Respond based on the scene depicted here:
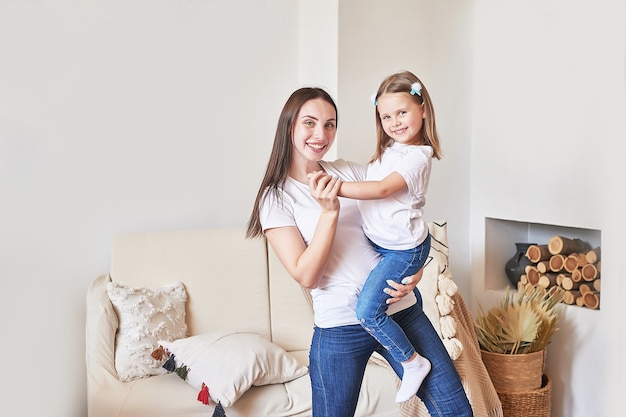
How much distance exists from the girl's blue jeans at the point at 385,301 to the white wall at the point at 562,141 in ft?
4.85

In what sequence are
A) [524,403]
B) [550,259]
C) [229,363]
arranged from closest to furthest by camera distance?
[229,363], [524,403], [550,259]

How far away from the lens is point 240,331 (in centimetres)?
298

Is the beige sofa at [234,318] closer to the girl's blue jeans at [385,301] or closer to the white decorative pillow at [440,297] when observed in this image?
the white decorative pillow at [440,297]

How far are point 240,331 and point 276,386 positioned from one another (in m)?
0.34

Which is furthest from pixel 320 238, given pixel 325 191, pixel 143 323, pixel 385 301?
pixel 143 323

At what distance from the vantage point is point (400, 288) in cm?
180

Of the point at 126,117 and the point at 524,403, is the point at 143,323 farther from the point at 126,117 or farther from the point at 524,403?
the point at 524,403

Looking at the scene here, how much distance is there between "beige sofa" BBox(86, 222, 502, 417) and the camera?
104 inches

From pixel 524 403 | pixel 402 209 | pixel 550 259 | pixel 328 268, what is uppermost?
pixel 402 209

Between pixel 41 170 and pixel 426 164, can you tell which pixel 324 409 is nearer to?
pixel 426 164

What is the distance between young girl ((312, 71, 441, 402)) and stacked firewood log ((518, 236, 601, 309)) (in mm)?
1615

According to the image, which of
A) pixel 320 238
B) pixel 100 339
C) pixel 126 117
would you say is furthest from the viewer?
pixel 126 117

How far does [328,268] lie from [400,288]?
0.19m

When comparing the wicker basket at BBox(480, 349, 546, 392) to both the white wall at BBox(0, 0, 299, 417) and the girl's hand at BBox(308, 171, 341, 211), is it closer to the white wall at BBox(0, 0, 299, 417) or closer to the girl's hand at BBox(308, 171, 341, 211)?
the white wall at BBox(0, 0, 299, 417)
